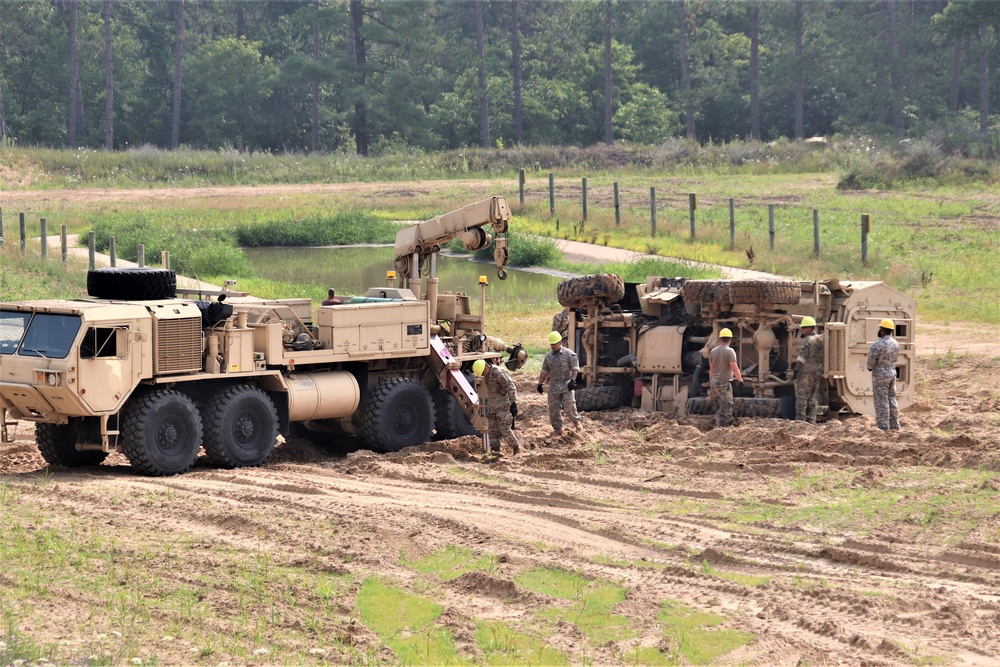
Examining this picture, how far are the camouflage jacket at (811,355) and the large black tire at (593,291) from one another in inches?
123

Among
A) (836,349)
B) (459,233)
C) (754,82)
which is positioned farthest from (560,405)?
(754,82)

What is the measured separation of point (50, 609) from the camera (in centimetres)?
1092

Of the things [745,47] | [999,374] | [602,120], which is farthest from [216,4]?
[999,374]

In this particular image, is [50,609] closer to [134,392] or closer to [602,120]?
[134,392]

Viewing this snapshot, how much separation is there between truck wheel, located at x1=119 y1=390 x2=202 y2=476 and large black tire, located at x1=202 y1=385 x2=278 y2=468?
0.29m

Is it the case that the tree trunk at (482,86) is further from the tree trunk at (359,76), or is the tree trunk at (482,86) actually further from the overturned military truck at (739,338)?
the overturned military truck at (739,338)

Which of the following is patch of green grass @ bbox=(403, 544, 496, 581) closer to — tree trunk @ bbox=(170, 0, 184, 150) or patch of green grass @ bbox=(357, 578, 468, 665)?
patch of green grass @ bbox=(357, 578, 468, 665)

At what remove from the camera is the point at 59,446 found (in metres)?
16.7

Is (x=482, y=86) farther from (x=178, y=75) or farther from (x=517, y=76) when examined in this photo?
(x=178, y=75)

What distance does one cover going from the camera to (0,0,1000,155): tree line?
68.5m

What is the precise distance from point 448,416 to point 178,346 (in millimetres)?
4167

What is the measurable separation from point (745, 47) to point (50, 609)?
67.7 metres

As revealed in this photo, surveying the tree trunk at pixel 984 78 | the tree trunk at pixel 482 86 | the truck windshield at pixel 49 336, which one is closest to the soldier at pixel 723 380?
the truck windshield at pixel 49 336

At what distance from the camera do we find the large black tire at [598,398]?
21.2m
